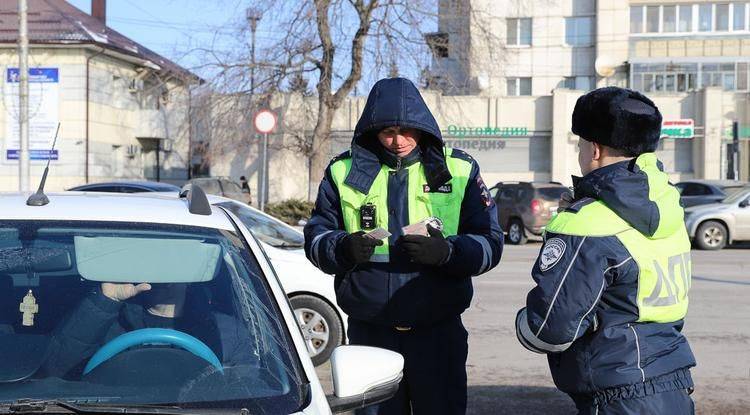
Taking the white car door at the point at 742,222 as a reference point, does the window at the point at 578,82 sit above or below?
above

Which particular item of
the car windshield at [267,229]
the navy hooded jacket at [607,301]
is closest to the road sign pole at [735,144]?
the car windshield at [267,229]

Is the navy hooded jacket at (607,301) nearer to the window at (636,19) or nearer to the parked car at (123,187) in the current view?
the parked car at (123,187)

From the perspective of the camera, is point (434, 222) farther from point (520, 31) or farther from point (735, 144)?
point (520, 31)

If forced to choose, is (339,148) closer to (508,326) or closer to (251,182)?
(251,182)

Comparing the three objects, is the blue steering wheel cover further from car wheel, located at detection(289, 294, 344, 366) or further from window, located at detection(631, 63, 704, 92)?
window, located at detection(631, 63, 704, 92)

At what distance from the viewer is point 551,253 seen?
2.77 meters

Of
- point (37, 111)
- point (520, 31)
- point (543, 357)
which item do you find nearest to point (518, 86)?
point (520, 31)

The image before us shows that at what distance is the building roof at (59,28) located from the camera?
3588 cm

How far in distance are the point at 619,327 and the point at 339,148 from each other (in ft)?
113

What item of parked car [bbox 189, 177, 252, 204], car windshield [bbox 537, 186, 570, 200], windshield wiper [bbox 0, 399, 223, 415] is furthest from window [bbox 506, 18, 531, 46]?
windshield wiper [bbox 0, 399, 223, 415]

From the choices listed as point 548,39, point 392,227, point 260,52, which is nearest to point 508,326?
point 392,227

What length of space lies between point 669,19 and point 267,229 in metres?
42.8

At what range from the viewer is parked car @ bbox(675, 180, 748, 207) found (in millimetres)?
22111

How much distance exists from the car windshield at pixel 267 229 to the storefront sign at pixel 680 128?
109ft
